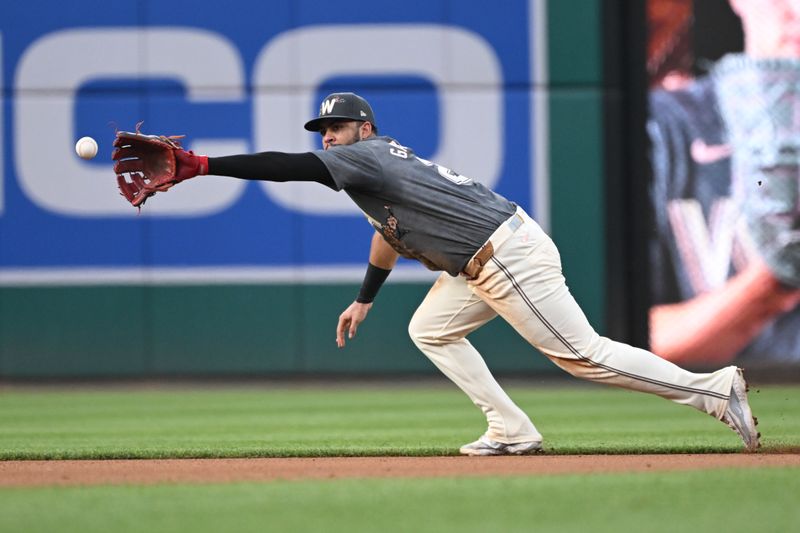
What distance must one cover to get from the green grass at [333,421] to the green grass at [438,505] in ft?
4.49

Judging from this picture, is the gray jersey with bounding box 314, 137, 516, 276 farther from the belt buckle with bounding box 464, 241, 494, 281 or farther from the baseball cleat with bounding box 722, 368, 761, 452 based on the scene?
the baseball cleat with bounding box 722, 368, 761, 452

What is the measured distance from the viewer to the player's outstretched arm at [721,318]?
1326 centimetres

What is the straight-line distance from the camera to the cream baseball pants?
5.82 metres

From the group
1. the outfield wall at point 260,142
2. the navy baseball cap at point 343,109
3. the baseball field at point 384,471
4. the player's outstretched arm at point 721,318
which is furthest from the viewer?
the outfield wall at point 260,142

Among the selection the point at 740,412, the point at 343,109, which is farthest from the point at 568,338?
the point at 343,109

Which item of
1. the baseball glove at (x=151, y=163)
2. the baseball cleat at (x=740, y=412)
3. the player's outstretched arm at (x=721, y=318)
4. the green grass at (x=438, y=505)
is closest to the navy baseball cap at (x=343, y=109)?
the baseball glove at (x=151, y=163)

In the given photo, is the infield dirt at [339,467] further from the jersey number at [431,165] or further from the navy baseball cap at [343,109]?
the navy baseball cap at [343,109]

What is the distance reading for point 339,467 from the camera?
5.75 meters

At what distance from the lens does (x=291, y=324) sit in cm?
1349

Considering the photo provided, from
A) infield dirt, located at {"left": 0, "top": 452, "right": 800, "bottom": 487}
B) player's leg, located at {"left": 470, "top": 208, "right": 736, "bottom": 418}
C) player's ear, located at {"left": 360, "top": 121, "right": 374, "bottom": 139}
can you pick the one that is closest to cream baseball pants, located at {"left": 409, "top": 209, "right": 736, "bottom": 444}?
player's leg, located at {"left": 470, "top": 208, "right": 736, "bottom": 418}

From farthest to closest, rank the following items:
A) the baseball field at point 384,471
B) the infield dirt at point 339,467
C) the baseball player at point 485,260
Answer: the baseball player at point 485,260, the infield dirt at point 339,467, the baseball field at point 384,471

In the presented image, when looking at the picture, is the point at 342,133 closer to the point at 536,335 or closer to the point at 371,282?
the point at 371,282

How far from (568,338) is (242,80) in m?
8.24

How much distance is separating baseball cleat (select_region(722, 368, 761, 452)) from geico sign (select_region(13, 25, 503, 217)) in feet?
24.8
